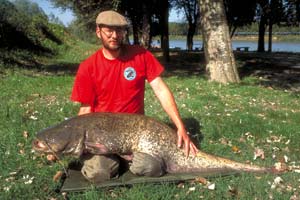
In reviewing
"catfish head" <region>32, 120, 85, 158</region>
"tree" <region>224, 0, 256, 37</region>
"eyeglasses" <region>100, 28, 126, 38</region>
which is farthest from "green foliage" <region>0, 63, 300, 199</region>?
"tree" <region>224, 0, 256, 37</region>

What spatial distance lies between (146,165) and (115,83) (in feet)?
3.70

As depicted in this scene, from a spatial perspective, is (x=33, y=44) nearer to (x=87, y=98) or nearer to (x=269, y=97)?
(x=269, y=97)

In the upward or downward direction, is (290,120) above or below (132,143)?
below

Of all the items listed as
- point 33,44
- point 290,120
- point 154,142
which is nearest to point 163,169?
point 154,142

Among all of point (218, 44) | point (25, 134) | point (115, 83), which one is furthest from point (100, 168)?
point (218, 44)

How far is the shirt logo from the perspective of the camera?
20.1 feet

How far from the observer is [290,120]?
30.5ft

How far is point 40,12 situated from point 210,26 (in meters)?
30.6

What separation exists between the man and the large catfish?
0.13m

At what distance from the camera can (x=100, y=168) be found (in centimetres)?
569

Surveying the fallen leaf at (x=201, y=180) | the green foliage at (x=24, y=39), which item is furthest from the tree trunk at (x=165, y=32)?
the fallen leaf at (x=201, y=180)

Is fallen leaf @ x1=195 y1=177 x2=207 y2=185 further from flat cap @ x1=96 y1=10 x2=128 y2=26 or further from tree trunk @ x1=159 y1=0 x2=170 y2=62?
tree trunk @ x1=159 y1=0 x2=170 y2=62

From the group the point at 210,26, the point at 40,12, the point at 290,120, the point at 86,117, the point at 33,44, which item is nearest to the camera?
the point at 86,117

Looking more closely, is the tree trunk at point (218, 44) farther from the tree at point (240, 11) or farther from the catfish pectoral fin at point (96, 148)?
the tree at point (240, 11)
